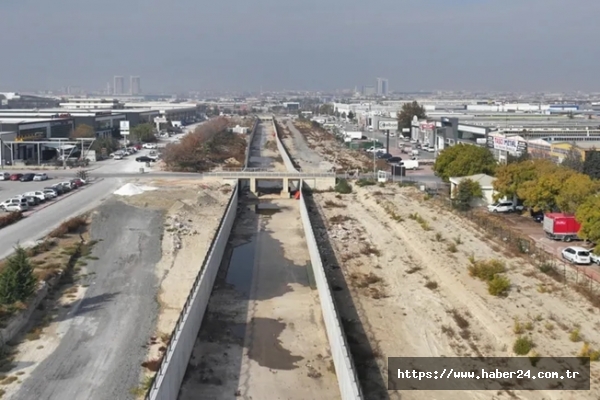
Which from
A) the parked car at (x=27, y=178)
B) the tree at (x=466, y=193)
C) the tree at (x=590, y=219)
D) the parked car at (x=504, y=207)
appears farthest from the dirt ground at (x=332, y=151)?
the tree at (x=590, y=219)

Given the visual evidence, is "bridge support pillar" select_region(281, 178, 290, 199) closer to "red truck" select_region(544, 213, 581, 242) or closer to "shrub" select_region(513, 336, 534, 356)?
"red truck" select_region(544, 213, 581, 242)

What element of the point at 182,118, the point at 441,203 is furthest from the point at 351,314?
the point at 182,118

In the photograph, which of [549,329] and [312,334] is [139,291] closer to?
[312,334]

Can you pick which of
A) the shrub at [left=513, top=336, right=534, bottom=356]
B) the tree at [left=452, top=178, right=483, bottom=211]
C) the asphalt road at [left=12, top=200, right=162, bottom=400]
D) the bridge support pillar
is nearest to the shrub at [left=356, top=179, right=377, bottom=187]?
the bridge support pillar

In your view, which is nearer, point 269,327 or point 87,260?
point 269,327

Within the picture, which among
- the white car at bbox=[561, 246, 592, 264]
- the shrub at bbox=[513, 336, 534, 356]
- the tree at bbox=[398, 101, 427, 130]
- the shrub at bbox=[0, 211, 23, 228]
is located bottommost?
the shrub at bbox=[513, 336, 534, 356]

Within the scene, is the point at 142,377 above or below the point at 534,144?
below
